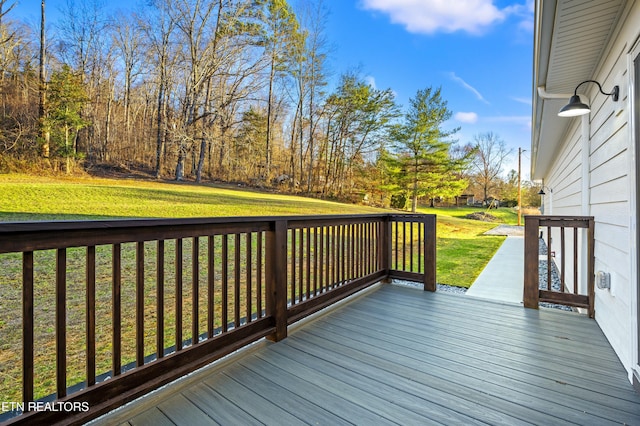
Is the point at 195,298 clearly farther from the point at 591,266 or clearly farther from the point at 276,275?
the point at 591,266

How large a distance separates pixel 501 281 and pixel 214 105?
37.7 feet

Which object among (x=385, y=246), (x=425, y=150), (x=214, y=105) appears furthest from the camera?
(x=425, y=150)

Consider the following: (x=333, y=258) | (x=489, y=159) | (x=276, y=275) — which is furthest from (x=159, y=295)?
(x=489, y=159)

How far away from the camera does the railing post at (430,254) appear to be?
3.69 metres

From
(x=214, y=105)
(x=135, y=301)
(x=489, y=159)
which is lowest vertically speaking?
(x=135, y=301)

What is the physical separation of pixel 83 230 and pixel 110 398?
804 millimetres

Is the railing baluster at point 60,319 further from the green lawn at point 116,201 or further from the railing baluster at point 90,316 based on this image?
the green lawn at point 116,201

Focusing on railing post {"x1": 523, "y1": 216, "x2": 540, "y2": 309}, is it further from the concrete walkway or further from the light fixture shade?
the light fixture shade

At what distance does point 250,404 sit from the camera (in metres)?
1.60

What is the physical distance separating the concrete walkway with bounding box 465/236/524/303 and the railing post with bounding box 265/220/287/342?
2426 millimetres

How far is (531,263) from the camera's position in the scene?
3.06 metres

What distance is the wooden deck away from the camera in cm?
151

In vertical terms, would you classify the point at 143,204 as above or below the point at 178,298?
above

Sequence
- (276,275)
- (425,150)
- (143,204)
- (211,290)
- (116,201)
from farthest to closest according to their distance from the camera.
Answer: (425,150) < (143,204) < (116,201) < (276,275) < (211,290)
